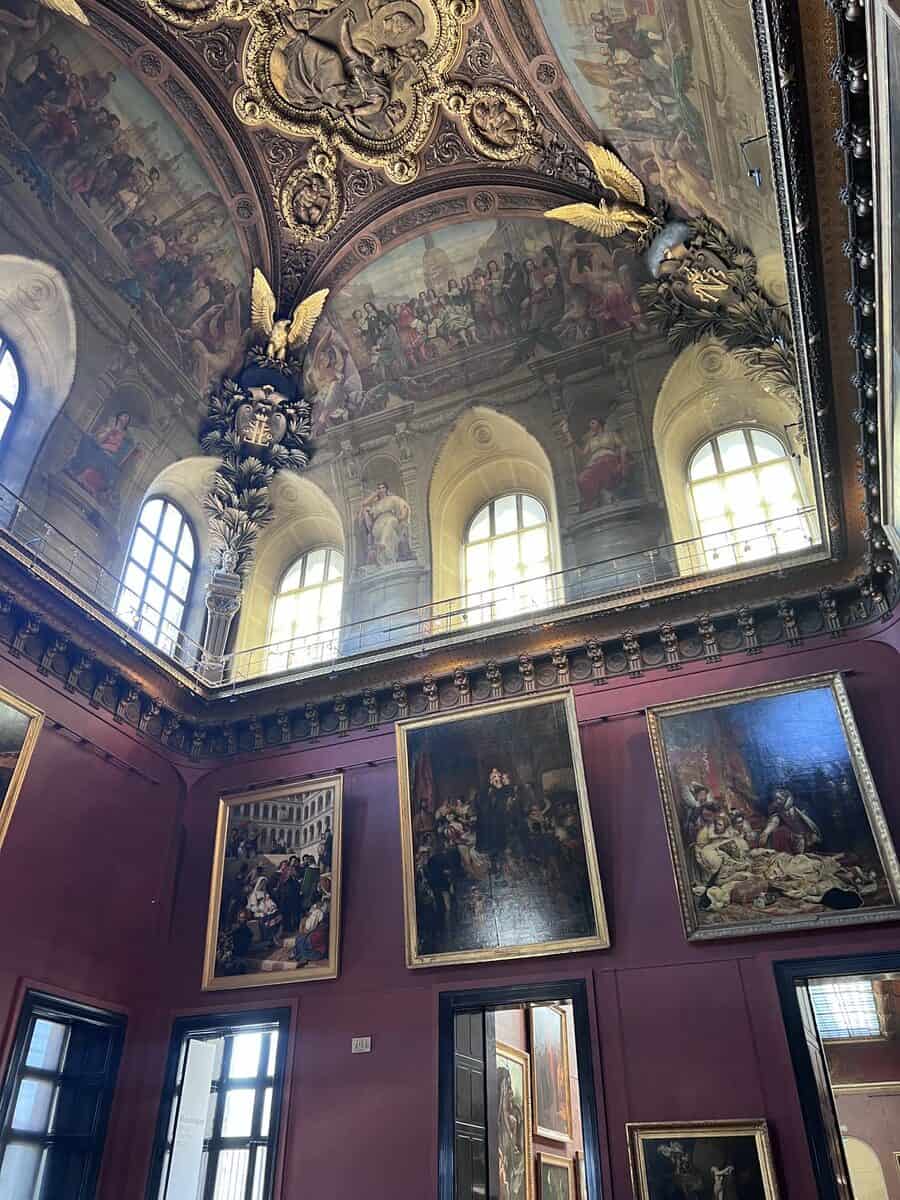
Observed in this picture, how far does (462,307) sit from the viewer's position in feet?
44.5

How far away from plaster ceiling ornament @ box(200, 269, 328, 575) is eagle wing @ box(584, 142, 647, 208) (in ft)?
14.7

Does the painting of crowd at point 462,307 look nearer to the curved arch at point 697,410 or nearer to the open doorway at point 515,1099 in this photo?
the curved arch at point 697,410

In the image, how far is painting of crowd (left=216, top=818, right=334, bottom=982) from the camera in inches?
396

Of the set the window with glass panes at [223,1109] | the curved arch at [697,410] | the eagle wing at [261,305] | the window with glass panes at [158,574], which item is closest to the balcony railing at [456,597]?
the window with glass panes at [158,574]

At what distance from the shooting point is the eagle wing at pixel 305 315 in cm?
1364

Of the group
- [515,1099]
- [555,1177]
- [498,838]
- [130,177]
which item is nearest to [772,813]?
[498,838]

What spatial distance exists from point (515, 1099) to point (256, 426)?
10.0 metres

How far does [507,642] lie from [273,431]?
542 cm

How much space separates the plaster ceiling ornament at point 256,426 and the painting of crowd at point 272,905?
443cm

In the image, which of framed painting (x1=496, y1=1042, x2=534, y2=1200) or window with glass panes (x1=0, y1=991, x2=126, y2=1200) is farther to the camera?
framed painting (x1=496, y1=1042, x2=534, y2=1200)

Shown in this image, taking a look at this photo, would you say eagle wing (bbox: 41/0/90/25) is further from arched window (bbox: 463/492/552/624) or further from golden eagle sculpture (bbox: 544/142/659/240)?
arched window (bbox: 463/492/552/624)

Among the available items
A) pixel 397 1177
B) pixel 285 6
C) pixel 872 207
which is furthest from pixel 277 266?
pixel 397 1177

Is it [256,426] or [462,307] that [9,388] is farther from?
[462,307]

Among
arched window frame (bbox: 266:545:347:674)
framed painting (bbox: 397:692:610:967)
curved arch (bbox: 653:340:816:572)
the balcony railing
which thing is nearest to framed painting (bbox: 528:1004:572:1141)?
framed painting (bbox: 397:692:610:967)
